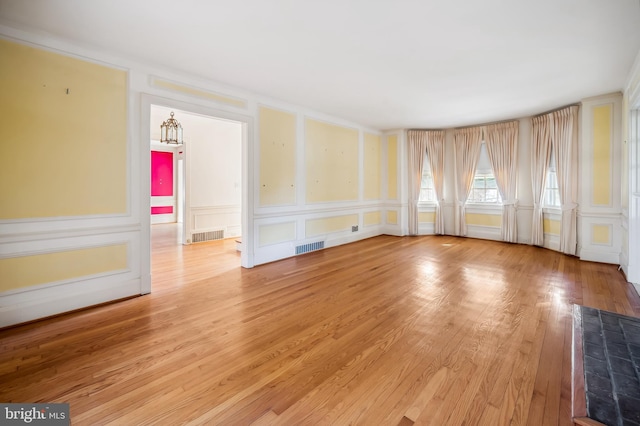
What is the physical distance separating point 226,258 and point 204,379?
11.8ft

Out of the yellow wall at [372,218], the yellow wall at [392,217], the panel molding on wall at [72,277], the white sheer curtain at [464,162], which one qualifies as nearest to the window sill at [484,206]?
the white sheer curtain at [464,162]

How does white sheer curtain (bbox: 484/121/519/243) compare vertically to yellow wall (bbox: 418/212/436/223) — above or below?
above

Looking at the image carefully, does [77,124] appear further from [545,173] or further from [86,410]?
[545,173]

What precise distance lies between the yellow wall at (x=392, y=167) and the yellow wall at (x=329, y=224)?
142cm

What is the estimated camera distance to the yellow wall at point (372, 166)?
7.25 metres

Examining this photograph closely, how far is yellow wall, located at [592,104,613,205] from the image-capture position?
4680 mm

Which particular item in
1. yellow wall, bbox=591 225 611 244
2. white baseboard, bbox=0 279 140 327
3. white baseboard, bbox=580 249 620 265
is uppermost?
yellow wall, bbox=591 225 611 244

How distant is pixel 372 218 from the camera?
752cm

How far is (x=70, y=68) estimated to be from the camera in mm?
2965

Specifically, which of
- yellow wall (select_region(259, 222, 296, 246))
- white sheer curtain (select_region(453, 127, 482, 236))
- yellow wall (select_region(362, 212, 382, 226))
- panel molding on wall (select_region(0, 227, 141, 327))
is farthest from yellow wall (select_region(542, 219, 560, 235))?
panel molding on wall (select_region(0, 227, 141, 327))

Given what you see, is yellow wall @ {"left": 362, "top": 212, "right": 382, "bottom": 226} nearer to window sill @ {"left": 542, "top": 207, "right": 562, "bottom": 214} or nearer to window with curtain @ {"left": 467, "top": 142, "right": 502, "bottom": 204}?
window with curtain @ {"left": 467, "top": 142, "right": 502, "bottom": 204}

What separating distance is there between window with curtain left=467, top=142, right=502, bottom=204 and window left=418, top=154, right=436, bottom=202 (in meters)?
0.94

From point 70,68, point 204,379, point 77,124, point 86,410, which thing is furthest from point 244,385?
point 70,68

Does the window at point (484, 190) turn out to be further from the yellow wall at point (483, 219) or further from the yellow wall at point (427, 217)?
the yellow wall at point (427, 217)
